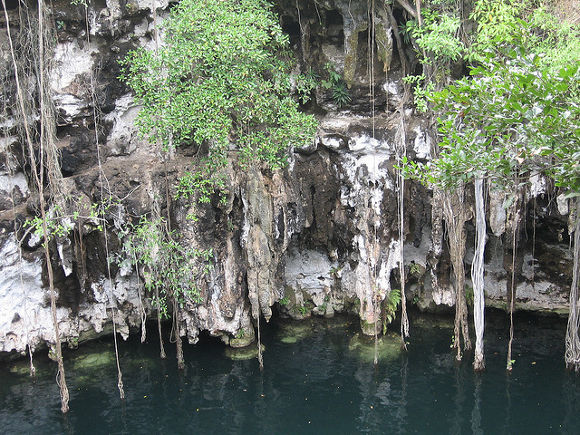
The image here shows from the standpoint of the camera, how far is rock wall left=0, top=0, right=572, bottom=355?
12188 millimetres

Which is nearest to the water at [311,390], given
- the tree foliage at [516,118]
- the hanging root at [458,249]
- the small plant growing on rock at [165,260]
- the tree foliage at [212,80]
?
the hanging root at [458,249]

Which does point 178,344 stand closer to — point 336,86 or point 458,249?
point 458,249

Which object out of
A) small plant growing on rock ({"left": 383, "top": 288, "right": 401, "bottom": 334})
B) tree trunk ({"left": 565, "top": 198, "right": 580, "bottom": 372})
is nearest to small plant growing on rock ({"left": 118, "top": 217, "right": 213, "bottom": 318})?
small plant growing on rock ({"left": 383, "top": 288, "right": 401, "bottom": 334})

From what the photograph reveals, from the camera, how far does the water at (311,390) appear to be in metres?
10.2

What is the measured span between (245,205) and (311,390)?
4.33m

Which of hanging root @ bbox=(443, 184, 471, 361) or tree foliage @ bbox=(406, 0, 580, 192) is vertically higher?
tree foliage @ bbox=(406, 0, 580, 192)

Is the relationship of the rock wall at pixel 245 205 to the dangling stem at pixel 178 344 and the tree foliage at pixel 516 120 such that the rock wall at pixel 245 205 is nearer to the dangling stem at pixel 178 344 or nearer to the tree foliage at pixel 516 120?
the dangling stem at pixel 178 344

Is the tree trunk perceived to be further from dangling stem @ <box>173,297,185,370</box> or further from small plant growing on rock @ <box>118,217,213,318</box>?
dangling stem @ <box>173,297,185,370</box>

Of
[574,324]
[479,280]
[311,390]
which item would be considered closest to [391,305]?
[479,280]

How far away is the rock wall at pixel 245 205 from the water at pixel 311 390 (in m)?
0.88

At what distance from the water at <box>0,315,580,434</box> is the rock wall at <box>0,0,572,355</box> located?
0.88 m

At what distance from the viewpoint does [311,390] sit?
37.1ft

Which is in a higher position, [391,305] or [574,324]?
[574,324]

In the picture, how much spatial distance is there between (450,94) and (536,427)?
651 cm
